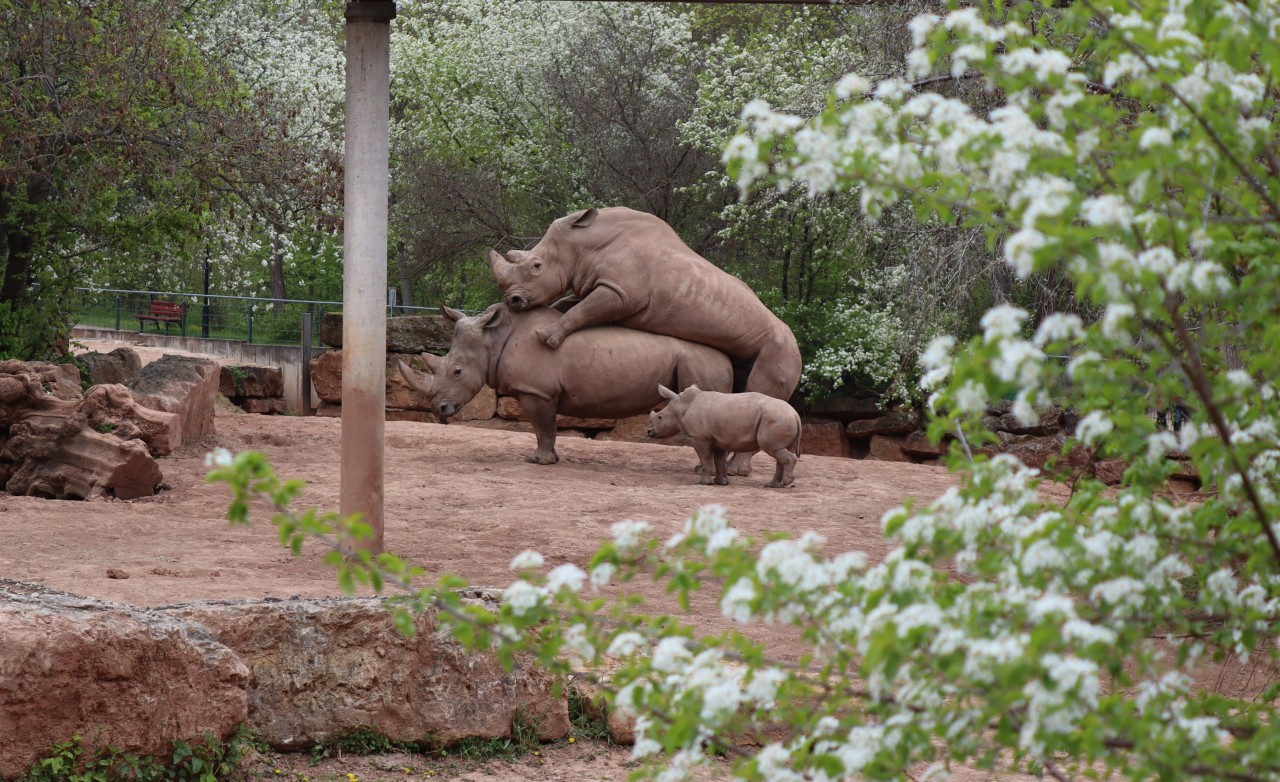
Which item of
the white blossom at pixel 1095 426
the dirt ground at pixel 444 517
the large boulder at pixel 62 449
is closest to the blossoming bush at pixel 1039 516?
the white blossom at pixel 1095 426

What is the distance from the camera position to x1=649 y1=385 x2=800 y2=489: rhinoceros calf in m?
11.0

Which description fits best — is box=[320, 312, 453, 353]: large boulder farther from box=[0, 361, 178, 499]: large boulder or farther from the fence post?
box=[0, 361, 178, 499]: large boulder

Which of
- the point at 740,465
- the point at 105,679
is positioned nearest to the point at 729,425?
the point at 740,465

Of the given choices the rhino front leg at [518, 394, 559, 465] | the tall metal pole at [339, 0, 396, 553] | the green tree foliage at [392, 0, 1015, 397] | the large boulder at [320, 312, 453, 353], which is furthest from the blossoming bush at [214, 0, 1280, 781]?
the large boulder at [320, 312, 453, 353]

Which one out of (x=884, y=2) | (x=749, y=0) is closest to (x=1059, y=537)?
(x=749, y=0)

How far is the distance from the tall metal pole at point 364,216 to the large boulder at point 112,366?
7745 mm

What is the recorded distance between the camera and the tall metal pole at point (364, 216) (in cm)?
757

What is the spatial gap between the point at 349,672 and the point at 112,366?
10233 millimetres

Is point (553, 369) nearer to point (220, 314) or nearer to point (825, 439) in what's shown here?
point (825, 439)

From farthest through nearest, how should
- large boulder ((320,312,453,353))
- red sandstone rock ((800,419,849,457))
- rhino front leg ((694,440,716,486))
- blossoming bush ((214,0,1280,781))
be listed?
1. red sandstone rock ((800,419,849,457))
2. large boulder ((320,312,453,353))
3. rhino front leg ((694,440,716,486))
4. blossoming bush ((214,0,1280,781))

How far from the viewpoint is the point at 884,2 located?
484 inches

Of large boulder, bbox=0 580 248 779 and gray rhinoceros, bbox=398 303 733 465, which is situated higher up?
gray rhinoceros, bbox=398 303 733 465

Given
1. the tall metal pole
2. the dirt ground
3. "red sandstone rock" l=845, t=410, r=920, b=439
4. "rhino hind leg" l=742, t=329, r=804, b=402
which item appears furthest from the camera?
"red sandstone rock" l=845, t=410, r=920, b=439

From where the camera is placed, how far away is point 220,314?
22.9 meters
